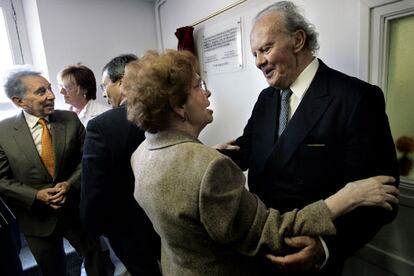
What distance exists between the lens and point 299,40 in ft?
3.26

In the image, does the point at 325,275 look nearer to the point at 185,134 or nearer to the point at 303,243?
the point at 303,243

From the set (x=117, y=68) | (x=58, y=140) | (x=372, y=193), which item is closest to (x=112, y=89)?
(x=117, y=68)

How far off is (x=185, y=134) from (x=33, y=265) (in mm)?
2037

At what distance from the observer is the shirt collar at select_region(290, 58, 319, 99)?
0.99m

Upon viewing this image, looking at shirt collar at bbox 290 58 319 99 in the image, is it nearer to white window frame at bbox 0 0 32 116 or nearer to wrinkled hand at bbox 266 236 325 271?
wrinkled hand at bbox 266 236 325 271

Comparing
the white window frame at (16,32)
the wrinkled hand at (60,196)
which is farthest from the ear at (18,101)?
the white window frame at (16,32)

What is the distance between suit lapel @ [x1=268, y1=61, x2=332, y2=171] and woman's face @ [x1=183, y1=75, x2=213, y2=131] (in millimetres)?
319

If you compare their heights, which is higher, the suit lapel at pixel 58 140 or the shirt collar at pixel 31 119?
the shirt collar at pixel 31 119

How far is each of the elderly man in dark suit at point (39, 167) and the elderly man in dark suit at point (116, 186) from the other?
44 cm

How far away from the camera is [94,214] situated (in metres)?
1.13

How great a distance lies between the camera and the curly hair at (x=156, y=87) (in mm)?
704

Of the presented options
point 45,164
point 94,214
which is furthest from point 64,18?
point 94,214

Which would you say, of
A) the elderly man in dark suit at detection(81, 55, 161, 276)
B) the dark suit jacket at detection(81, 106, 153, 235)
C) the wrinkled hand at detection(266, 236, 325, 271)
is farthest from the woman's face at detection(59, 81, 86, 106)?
the wrinkled hand at detection(266, 236, 325, 271)

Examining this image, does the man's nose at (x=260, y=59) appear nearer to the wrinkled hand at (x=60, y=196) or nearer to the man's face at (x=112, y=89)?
the man's face at (x=112, y=89)
